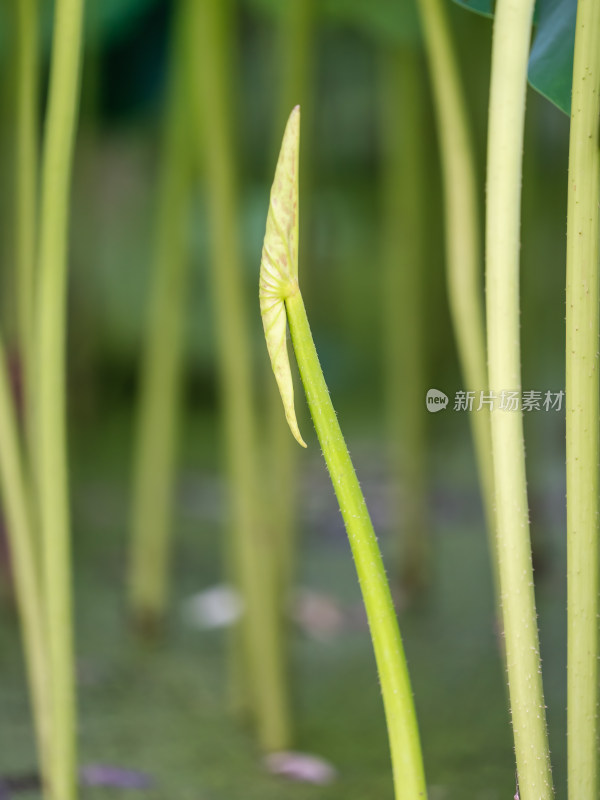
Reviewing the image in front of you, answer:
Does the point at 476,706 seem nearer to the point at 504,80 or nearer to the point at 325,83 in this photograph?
the point at 504,80

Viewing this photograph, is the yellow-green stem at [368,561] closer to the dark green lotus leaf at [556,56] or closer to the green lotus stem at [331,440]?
the green lotus stem at [331,440]

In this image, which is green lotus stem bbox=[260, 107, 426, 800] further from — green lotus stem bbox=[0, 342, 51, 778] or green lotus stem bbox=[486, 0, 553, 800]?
green lotus stem bbox=[0, 342, 51, 778]

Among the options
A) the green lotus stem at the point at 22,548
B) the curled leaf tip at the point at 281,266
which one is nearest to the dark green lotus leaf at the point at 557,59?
the curled leaf tip at the point at 281,266

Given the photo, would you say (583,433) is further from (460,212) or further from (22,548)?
(22,548)

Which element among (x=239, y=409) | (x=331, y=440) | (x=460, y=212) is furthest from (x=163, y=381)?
(x=331, y=440)

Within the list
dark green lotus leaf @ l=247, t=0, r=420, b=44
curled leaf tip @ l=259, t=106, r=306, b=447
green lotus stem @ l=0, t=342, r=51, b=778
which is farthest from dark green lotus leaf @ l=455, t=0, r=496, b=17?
dark green lotus leaf @ l=247, t=0, r=420, b=44

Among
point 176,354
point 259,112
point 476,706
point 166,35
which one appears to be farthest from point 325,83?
point 476,706

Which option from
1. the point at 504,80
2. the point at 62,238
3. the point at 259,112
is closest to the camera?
the point at 504,80
